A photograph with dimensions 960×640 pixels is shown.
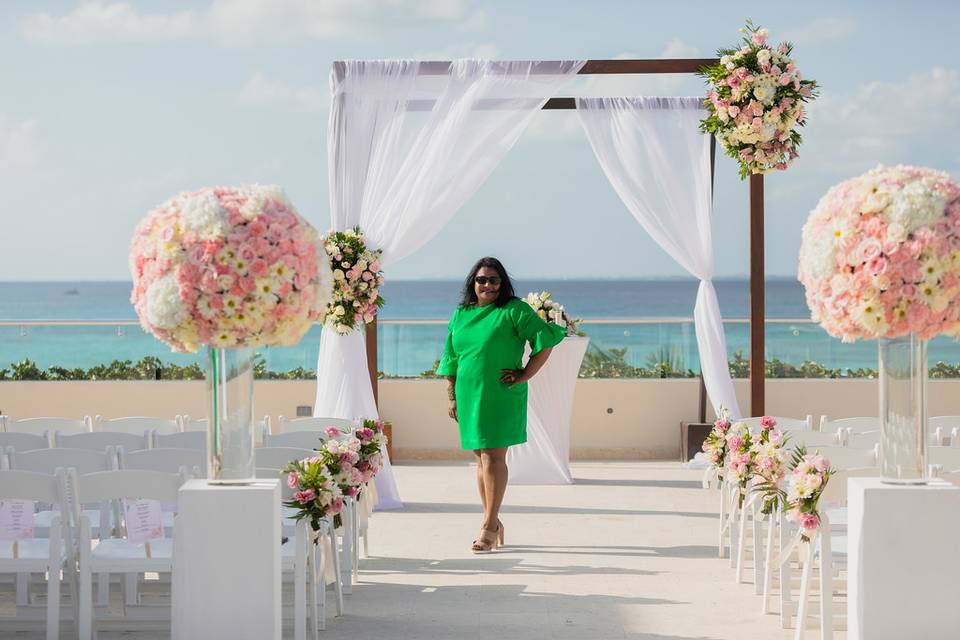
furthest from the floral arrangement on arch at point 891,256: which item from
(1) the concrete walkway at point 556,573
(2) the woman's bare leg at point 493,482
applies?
(2) the woman's bare leg at point 493,482

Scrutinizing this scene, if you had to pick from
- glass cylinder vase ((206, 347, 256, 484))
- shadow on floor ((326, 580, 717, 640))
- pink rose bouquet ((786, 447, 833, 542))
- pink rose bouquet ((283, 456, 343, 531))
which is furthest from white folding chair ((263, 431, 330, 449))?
pink rose bouquet ((786, 447, 833, 542))

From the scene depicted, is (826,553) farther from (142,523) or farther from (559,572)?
(142,523)

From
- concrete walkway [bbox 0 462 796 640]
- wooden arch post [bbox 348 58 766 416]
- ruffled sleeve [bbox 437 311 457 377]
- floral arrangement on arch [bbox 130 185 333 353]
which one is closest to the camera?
floral arrangement on arch [bbox 130 185 333 353]

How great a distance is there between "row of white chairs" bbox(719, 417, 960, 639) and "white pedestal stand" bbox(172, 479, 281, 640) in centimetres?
206

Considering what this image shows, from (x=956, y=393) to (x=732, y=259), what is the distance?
34.7 metres

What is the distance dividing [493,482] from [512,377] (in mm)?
584

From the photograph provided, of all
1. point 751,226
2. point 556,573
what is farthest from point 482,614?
point 751,226

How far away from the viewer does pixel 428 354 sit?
38.0ft

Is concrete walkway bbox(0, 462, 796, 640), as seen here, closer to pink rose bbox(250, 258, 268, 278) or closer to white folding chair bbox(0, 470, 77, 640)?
white folding chair bbox(0, 470, 77, 640)

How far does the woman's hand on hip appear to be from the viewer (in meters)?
7.22

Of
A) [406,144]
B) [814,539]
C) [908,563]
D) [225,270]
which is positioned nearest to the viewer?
[225,270]

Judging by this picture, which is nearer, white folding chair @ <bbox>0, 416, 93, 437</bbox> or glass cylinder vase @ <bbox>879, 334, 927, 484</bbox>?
glass cylinder vase @ <bbox>879, 334, 927, 484</bbox>

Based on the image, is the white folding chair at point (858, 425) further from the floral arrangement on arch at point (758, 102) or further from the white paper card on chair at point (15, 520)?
the white paper card on chair at point (15, 520)

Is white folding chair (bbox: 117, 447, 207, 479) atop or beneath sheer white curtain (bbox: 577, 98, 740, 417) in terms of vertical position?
beneath
